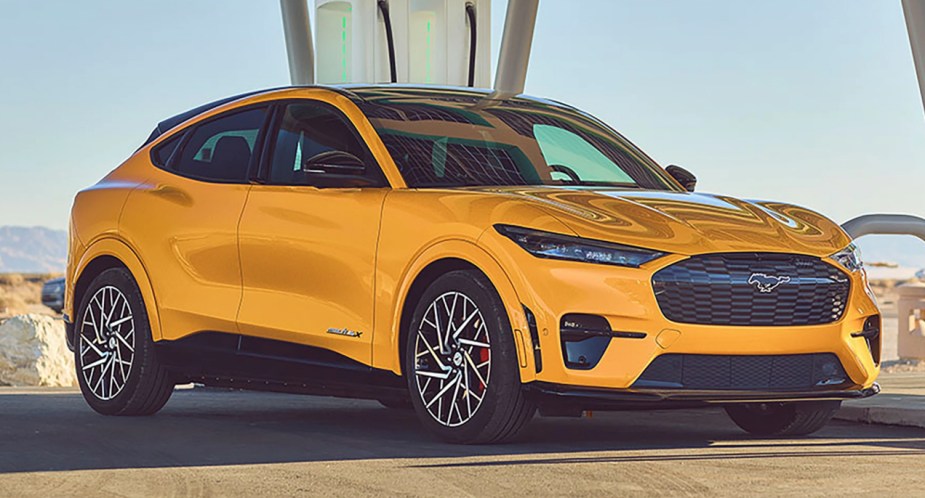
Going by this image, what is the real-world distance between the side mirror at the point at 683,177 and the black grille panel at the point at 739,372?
6.35 ft

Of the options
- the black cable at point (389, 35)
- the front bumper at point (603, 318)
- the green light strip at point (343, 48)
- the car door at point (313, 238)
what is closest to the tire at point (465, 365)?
the front bumper at point (603, 318)

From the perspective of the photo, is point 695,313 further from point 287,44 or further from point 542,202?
point 287,44

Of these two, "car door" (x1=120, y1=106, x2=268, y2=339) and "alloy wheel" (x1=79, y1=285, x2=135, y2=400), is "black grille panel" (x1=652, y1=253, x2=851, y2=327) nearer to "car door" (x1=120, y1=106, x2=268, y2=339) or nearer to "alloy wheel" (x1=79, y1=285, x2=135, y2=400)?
"car door" (x1=120, y1=106, x2=268, y2=339)

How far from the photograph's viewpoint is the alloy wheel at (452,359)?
722 centimetres

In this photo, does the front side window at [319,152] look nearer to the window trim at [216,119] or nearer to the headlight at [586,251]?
the window trim at [216,119]

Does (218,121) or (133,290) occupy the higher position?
(218,121)

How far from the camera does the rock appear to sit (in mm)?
16141

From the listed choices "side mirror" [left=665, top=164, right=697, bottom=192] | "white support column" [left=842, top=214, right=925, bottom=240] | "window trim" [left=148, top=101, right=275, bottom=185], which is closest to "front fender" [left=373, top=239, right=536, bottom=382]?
"window trim" [left=148, top=101, right=275, bottom=185]

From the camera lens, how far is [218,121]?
9.38 meters

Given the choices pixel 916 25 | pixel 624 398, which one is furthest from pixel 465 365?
pixel 916 25

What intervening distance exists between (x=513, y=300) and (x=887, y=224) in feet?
19.7

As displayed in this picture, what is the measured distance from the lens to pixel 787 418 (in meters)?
8.12

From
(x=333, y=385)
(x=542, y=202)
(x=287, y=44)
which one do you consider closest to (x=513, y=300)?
(x=542, y=202)

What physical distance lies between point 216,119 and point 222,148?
336 millimetres
